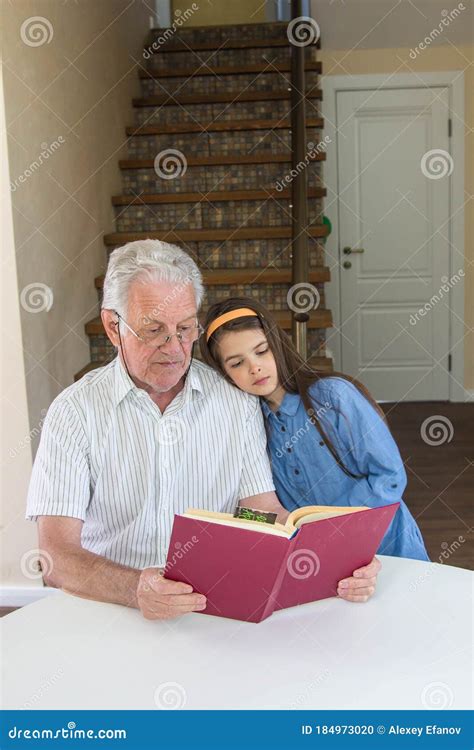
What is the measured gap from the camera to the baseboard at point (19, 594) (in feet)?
10.2

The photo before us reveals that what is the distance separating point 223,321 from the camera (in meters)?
1.87

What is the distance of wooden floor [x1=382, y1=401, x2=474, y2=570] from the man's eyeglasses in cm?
194

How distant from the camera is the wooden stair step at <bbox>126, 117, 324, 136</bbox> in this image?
14.8 ft

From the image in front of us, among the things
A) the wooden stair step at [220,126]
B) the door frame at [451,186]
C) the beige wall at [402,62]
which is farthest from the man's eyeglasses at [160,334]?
the beige wall at [402,62]

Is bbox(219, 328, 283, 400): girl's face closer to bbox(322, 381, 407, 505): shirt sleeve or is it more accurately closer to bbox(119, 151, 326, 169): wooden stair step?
bbox(322, 381, 407, 505): shirt sleeve

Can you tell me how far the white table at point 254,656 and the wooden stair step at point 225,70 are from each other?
3908 mm

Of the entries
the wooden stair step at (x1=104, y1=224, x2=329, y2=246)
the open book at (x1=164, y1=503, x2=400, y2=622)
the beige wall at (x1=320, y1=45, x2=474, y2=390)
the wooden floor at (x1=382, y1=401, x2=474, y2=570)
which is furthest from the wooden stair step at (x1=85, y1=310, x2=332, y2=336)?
the beige wall at (x1=320, y1=45, x2=474, y2=390)

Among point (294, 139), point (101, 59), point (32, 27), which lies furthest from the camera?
point (101, 59)

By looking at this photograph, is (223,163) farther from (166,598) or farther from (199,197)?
(166,598)

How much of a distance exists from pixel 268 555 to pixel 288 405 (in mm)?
687
